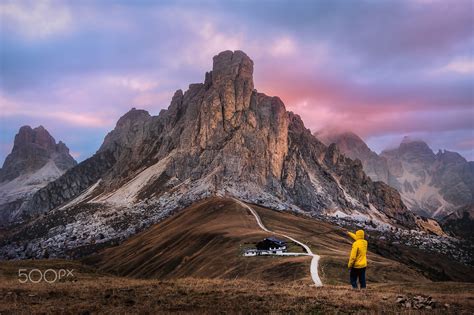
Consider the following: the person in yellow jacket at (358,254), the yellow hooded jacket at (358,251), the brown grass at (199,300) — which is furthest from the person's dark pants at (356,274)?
the brown grass at (199,300)

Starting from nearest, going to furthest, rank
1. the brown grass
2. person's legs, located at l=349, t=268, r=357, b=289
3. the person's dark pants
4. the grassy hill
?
1. the brown grass
2. the grassy hill
3. the person's dark pants
4. person's legs, located at l=349, t=268, r=357, b=289

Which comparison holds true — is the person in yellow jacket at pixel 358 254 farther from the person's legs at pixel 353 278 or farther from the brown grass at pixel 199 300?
the brown grass at pixel 199 300

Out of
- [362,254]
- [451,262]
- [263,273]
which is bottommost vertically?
[451,262]

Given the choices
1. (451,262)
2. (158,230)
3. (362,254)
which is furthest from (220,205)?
(362,254)

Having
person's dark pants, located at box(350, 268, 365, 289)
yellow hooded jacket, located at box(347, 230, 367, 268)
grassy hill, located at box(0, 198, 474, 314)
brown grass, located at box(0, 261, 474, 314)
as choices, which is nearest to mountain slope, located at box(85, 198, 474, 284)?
grassy hill, located at box(0, 198, 474, 314)

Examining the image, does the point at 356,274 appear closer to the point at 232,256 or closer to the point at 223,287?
the point at 223,287

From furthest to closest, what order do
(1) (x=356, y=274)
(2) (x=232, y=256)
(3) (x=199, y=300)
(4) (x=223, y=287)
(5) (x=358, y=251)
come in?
(2) (x=232, y=256), (4) (x=223, y=287), (1) (x=356, y=274), (5) (x=358, y=251), (3) (x=199, y=300)

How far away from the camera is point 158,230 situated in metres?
162

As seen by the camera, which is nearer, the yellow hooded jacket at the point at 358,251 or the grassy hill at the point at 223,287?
the grassy hill at the point at 223,287

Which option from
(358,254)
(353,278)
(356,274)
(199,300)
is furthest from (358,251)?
(199,300)

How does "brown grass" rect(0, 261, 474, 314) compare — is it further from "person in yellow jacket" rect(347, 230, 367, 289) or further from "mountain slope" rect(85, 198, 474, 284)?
"mountain slope" rect(85, 198, 474, 284)

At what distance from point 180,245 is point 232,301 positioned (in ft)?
307

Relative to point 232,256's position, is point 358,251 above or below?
above

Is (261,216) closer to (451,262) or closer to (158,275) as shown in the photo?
(158,275)
